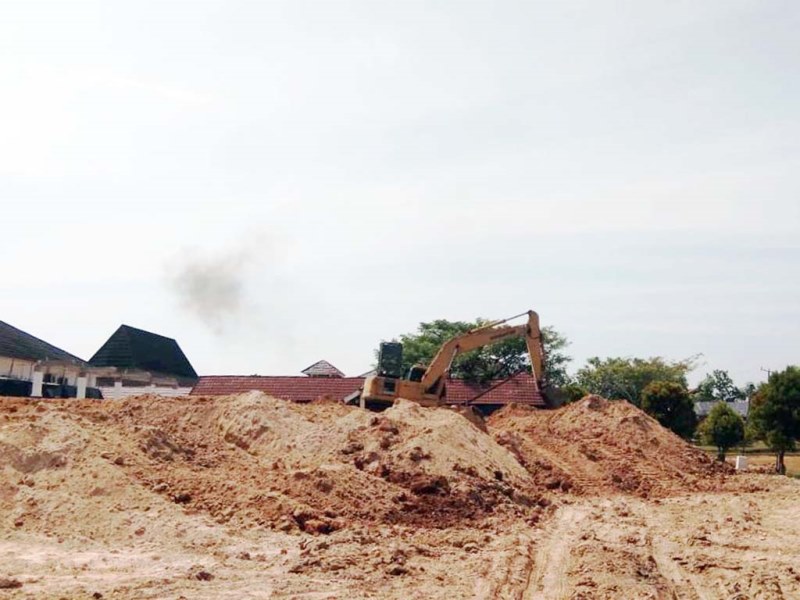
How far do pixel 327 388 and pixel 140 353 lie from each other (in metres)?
12.4

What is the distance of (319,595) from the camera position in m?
8.89

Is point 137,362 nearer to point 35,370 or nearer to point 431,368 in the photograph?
point 35,370

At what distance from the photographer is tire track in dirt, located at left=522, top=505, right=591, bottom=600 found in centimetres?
955

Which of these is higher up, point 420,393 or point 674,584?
point 420,393

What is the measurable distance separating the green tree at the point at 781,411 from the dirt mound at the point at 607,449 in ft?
33.3

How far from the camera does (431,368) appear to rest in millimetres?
26797

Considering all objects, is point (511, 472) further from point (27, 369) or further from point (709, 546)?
point (27, 369)

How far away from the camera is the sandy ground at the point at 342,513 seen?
9.75 m

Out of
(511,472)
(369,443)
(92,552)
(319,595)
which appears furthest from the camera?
(511,472)

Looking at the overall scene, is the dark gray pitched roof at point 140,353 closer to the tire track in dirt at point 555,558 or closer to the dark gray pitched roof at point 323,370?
the dark gray pitched roof at point 323,370

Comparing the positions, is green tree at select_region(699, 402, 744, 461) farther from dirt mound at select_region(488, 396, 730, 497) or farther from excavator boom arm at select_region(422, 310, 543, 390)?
excavator boom arm at select_region(422, 310, 543, 390)

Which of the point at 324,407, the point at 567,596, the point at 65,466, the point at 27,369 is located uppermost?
the point at 27,369

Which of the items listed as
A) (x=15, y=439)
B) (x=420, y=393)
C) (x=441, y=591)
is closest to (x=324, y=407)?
(x=420, y=393)

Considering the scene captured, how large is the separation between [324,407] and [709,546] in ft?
36.9
